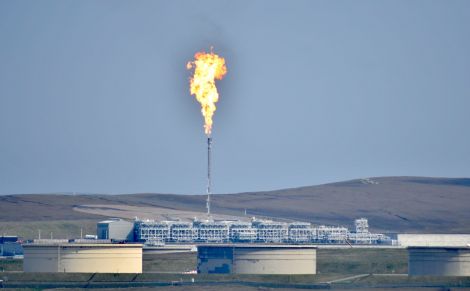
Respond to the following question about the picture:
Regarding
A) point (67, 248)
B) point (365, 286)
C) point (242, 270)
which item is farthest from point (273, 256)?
point (67, 248)

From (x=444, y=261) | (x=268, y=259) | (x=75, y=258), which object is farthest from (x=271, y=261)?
(x=75, y=258)

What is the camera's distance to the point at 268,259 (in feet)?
595

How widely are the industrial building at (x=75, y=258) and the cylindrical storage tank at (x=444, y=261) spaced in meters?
39.1

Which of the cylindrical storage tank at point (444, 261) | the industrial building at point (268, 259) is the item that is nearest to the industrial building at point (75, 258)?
the industrial building at point (268, 259)

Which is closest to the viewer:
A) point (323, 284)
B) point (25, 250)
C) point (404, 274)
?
point (323, 284)

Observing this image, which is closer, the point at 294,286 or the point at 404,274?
the point at 294,286

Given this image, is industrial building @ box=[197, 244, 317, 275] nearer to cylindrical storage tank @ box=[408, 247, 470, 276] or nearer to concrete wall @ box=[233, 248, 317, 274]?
concrete wall @ box=[233, 248, 317, 274]

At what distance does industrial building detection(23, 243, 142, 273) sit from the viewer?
177m

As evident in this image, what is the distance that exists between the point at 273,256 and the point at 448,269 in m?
23.4

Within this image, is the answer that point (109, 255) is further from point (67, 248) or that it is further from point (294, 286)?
point (294, 286)

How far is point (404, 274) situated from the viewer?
19250 cm

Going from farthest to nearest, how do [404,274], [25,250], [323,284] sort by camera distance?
[404,274] < [25,250] < [323,284]

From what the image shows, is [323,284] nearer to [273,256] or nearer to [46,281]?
[273,256]

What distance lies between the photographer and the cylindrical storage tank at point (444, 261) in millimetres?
174750
